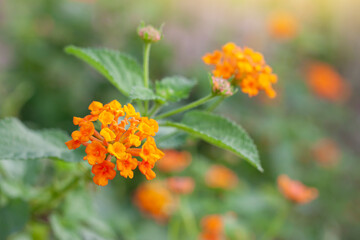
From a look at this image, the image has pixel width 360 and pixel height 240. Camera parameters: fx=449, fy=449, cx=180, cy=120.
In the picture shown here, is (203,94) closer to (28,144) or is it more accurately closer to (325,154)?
(325,154)

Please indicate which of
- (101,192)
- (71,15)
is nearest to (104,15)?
(71,15)

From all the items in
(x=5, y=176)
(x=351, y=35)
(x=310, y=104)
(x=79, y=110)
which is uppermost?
(x=351, y=35)

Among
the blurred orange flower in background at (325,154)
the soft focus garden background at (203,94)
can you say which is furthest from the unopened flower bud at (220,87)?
the blurred orange flower in background at (325,154)

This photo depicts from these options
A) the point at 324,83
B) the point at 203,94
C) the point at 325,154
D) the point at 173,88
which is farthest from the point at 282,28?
the point at 173,88

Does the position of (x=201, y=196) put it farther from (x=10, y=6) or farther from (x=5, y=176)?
(x=10, y=6)

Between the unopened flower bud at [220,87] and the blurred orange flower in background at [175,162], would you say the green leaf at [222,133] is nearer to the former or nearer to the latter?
the unopened flower bud at [220,87]

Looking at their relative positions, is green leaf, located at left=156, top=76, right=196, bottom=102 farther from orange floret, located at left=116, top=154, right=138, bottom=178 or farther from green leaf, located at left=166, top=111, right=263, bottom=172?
orange floret, located at left=116, top=154, right=138, bottom=178

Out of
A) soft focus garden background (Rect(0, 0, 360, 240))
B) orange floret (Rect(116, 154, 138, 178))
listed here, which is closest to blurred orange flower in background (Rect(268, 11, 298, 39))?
soft focus garden background (Rect(0, 0, 360, 240))
